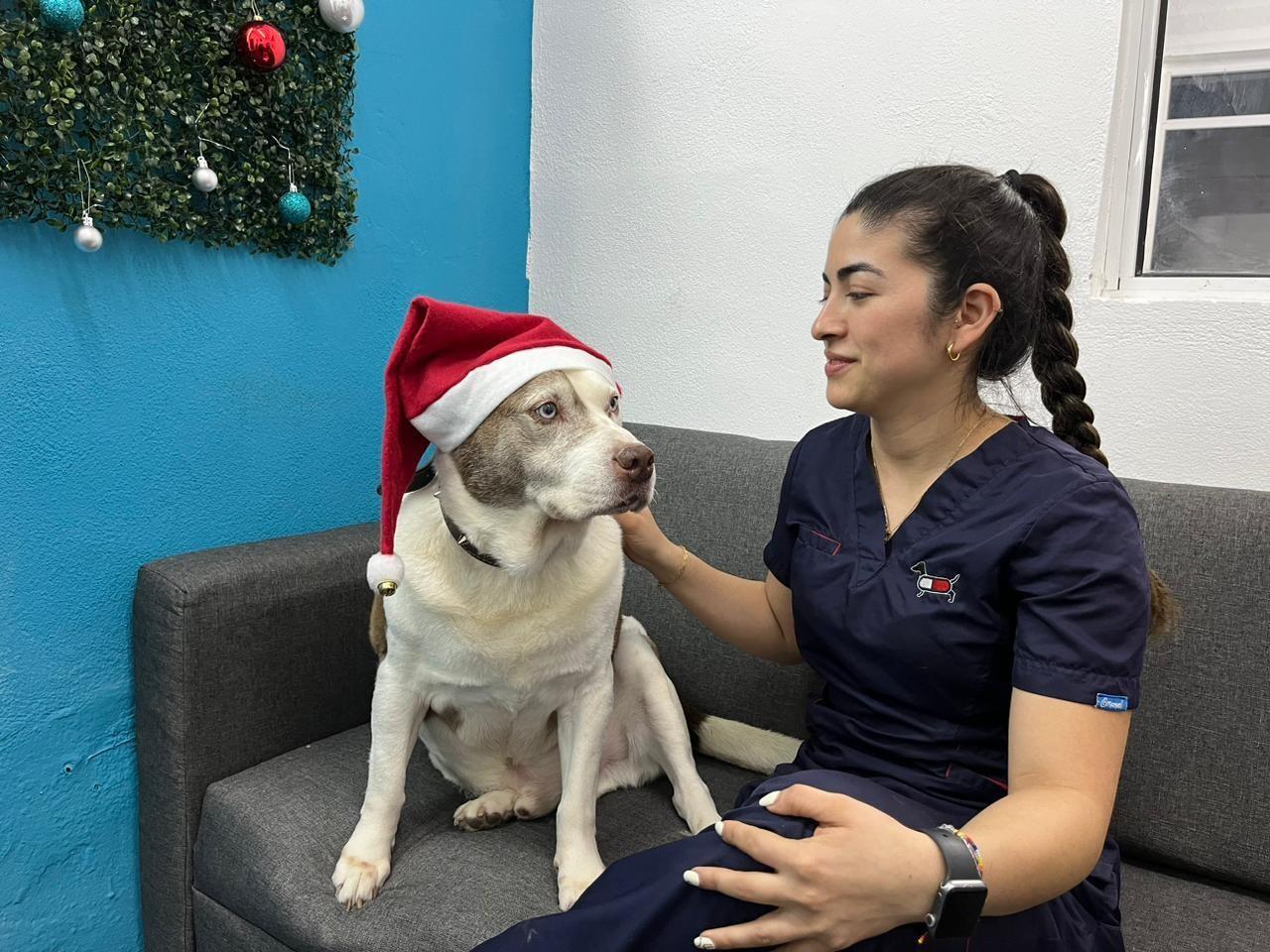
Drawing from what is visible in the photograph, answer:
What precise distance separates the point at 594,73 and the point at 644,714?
1658 millimetres

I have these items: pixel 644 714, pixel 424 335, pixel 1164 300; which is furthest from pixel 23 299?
pixel 1164 300

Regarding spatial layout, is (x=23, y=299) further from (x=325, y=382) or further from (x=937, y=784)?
(x=937, y=784)

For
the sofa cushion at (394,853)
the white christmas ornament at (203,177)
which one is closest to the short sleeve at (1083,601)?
the sofa cushion at (394,853)

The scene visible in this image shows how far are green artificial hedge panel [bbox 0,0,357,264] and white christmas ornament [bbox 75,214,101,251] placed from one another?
0.7 inches

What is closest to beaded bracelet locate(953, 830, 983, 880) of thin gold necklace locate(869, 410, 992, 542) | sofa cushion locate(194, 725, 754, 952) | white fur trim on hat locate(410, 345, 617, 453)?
thin gold necklace locate(869, 410, 992, 542)

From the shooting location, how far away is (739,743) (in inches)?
64.6

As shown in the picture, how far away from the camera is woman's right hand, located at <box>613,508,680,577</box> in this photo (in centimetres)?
144

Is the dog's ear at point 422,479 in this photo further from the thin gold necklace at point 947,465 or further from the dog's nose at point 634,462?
the thin gold necklace at point 947,465

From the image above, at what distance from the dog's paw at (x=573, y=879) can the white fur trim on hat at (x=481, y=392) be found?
2.03 ft

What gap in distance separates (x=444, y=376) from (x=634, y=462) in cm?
28

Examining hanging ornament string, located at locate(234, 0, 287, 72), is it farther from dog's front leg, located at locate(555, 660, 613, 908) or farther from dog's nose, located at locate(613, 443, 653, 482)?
dog's front leg, located at locate(555, 660, 613, 908)

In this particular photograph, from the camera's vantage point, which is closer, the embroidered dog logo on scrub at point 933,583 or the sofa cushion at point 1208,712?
the embroidered dog logo on scrub at point 933,583

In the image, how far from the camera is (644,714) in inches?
61.6

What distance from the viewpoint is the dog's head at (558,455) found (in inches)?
46.9
